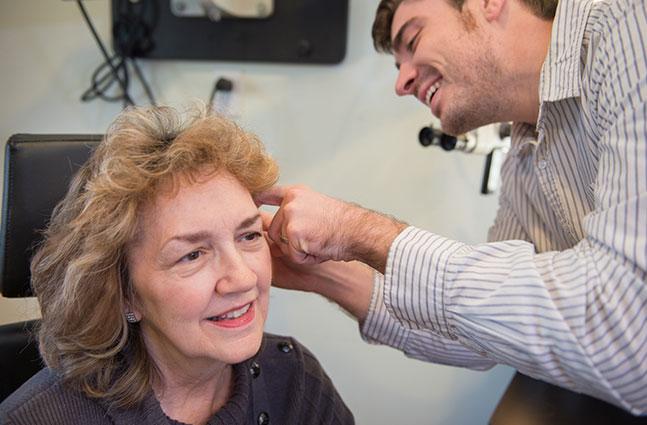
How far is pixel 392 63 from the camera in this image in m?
1.80

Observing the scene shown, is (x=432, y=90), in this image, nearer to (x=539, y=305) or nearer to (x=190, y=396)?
(x=539, y=305)

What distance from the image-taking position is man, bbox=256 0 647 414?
787mm

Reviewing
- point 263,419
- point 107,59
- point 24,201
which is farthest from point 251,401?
point 107,59

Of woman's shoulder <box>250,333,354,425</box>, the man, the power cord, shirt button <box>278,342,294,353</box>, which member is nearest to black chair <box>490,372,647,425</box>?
the man

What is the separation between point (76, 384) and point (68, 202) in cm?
35

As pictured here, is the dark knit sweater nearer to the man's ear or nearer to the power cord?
the man's ear

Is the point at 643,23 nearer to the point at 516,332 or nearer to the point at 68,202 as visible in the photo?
the point at 516,332

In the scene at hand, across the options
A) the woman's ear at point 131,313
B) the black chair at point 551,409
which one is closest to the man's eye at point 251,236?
the woman's ear at point 131,313

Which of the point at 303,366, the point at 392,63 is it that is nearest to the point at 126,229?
the point at 303,366

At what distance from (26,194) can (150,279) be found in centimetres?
38

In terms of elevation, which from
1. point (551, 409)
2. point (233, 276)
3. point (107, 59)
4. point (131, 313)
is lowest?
point (551, 409)

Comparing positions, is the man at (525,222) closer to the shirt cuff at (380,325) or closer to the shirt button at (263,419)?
the shirt cuff at (380,325)

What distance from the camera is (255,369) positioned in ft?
3.90

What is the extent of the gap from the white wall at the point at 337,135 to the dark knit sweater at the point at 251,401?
69cm
